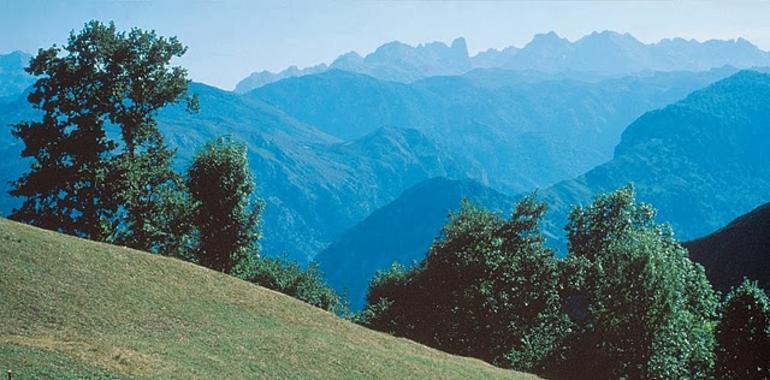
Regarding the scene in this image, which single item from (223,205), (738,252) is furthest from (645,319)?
(738,252)

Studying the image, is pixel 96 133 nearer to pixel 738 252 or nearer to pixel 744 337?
pixel 744 337

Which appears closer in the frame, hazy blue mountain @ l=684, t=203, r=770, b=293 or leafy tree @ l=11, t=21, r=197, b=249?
leafy tree @ l=11, t=21, r=197, b=249

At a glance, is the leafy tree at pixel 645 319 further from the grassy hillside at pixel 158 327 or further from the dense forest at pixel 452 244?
the grassy hillside at pixel 158 327

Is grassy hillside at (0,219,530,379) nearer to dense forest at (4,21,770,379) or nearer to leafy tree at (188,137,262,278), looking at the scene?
dense forest at (4,21,770,379)

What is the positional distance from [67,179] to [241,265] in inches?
893

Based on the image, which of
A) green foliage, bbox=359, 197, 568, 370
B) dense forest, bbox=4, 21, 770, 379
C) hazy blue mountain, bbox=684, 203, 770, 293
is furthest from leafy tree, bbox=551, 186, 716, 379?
hazy blue mountain, bbox=684, 203, 770, 293

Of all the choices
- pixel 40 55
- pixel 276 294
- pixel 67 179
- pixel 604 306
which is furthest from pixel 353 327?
pixel 40 55

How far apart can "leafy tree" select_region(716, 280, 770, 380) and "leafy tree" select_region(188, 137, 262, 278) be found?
165ft

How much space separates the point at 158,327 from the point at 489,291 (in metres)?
45.9

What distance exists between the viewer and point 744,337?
179ft

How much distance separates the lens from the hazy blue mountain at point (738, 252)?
355 feet

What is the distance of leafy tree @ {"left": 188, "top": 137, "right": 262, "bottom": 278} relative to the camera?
75562 millimetres

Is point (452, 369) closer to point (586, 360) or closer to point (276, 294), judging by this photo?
point (276, 294)

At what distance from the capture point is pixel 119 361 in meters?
34.3
